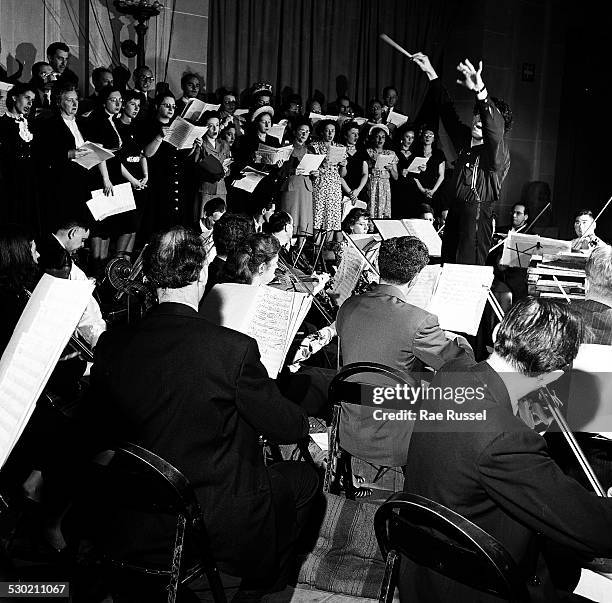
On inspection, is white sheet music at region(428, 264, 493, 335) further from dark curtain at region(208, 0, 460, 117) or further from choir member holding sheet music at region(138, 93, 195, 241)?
dark curtain at region(208, 0, 460, 117)

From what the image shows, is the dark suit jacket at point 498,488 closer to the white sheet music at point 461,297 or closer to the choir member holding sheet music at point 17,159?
the white sheet music at point 461,297

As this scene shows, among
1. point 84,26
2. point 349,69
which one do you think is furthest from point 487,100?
point 349,69

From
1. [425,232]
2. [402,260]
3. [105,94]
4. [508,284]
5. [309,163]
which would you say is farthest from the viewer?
[309,163]

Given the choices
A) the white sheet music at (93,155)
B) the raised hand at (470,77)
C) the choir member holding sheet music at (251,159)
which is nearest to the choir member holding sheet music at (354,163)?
the choir member holding sheet music at (251,159)

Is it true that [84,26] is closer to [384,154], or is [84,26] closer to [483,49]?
[384,154]

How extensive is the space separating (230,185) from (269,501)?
5.71 m

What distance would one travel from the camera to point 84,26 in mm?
7832

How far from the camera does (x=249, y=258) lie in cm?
328

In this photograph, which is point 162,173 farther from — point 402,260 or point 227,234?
point 402,260

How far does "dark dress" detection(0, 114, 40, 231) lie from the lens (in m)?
5.80

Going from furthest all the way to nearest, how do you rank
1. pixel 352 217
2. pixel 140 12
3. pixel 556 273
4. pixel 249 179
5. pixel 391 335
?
pixel 140 12
pixel 352 217
pixel 249 179
pixel 556 273
pixel 391 335

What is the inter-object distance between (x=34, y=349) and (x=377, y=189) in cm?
691

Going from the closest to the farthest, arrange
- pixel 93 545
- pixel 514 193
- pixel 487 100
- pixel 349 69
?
pixel 93 545 → pixel 487 100 → pixel 349 69 → pixel 514 193

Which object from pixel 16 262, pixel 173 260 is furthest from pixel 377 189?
pixel 173 260
